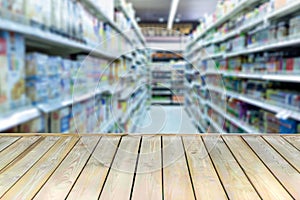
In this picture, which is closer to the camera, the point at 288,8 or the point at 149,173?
the point at 149,173

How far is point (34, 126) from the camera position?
5.71 feet

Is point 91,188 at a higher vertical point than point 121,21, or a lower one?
lower

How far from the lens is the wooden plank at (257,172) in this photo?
106 centimetres

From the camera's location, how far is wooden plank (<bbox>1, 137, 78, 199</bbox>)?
1.05 meters

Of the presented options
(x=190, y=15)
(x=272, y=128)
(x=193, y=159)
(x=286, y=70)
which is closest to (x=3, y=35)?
(x=193, y=159)

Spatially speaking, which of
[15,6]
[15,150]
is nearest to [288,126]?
[15,150]

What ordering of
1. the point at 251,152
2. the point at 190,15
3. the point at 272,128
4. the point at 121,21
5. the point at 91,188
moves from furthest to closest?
1. the point at 190,15
2. the point at 121,21
3. the point at 272,128
4. the point at 251,152
5. the point at 91,188

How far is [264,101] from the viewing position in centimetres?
314

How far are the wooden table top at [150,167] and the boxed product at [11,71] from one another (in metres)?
0.27

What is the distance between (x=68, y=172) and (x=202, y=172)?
0.54 meters

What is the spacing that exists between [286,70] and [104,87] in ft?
5.10

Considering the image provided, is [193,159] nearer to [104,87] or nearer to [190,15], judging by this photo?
[104,87]

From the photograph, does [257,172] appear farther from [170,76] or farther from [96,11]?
[96,11]

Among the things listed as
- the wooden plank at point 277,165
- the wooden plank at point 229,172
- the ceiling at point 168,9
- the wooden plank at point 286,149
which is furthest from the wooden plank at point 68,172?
the ceiling at point 168,9
